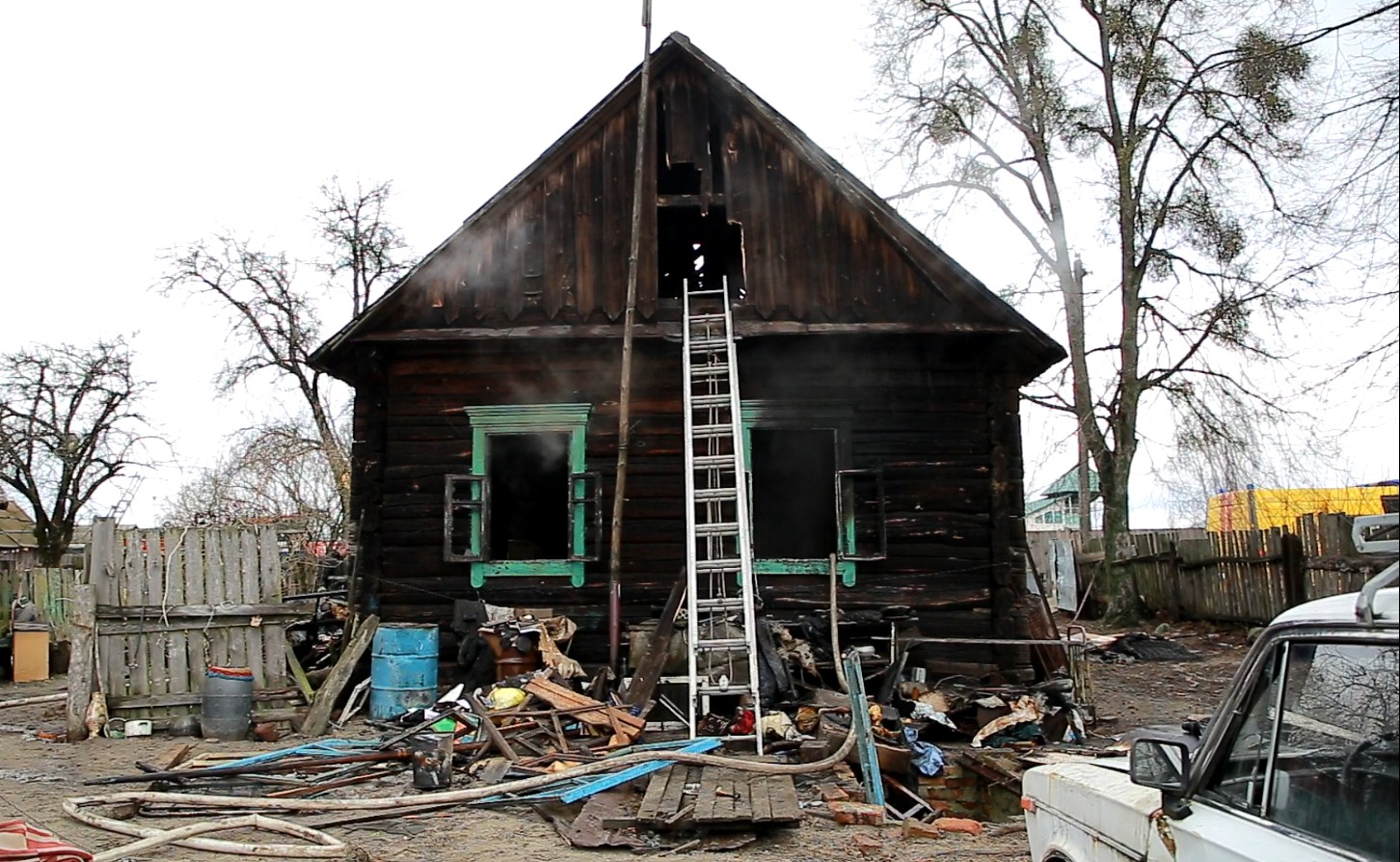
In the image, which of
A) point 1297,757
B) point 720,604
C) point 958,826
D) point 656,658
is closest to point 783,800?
point 958,826

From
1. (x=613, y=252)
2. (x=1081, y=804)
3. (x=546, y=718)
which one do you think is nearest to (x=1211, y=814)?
(x=1081, y=804)

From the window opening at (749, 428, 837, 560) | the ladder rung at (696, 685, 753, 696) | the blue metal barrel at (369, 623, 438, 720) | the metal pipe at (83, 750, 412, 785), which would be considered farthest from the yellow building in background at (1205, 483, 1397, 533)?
the metal pipe at (83, 750, 412, 785)

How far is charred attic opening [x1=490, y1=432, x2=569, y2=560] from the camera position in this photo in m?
14.5

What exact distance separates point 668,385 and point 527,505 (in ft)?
18.6

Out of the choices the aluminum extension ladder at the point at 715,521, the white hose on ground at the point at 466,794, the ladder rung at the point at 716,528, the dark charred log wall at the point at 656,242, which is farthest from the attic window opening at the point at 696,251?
the white hose on ground at the point at 466,794

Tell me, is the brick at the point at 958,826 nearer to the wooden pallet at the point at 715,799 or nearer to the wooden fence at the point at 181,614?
the wooden pallet at the point at 715,799

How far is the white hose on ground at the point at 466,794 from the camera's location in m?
6.62

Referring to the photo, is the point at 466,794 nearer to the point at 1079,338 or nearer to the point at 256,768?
the point at 256,768

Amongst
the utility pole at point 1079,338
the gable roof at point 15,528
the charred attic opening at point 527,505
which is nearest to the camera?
the charred attic opening at point 527,505

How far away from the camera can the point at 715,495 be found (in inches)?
391

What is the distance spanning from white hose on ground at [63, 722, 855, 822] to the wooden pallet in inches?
3.4

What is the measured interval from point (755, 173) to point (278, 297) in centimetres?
2259

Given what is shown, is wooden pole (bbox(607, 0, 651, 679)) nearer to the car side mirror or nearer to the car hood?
the car hood

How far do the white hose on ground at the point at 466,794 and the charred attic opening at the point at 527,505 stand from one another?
6882 millimetres
